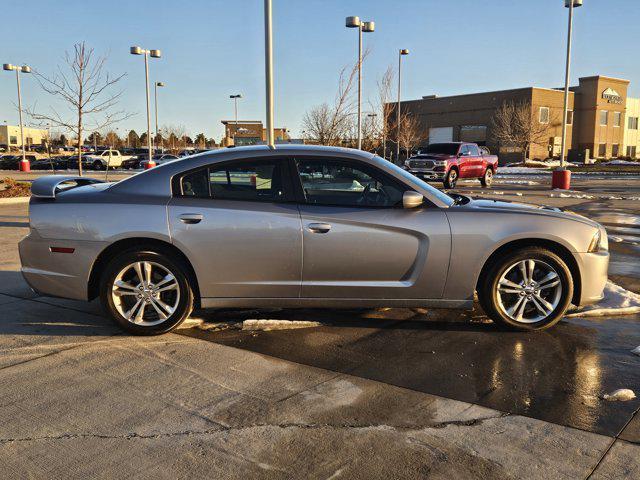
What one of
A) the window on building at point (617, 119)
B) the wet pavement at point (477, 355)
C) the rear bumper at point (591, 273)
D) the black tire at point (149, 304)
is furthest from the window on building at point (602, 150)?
the black tire at point (149, 304)

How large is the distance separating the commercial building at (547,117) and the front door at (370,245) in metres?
58.1

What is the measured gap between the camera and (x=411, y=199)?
4703 millimetres

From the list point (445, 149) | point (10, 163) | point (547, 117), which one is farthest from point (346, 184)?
point (547, 117)

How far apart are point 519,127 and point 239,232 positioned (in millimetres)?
57453

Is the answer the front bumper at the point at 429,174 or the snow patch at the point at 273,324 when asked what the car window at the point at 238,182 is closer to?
the snow patch at the point at 273,324

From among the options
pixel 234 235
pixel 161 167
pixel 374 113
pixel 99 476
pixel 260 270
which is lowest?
pixel 99 476

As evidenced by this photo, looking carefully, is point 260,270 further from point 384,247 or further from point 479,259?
point 479,259

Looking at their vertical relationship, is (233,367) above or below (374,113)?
below

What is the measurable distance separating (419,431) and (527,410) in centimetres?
77

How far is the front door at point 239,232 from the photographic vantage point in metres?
4.73

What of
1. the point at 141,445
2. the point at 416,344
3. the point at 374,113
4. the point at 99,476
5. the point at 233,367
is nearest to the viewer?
the point at 99,476

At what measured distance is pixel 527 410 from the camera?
350 cm

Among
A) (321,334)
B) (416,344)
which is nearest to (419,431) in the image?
(416,344)

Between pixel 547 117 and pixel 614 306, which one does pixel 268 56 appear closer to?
pixel 614 306
